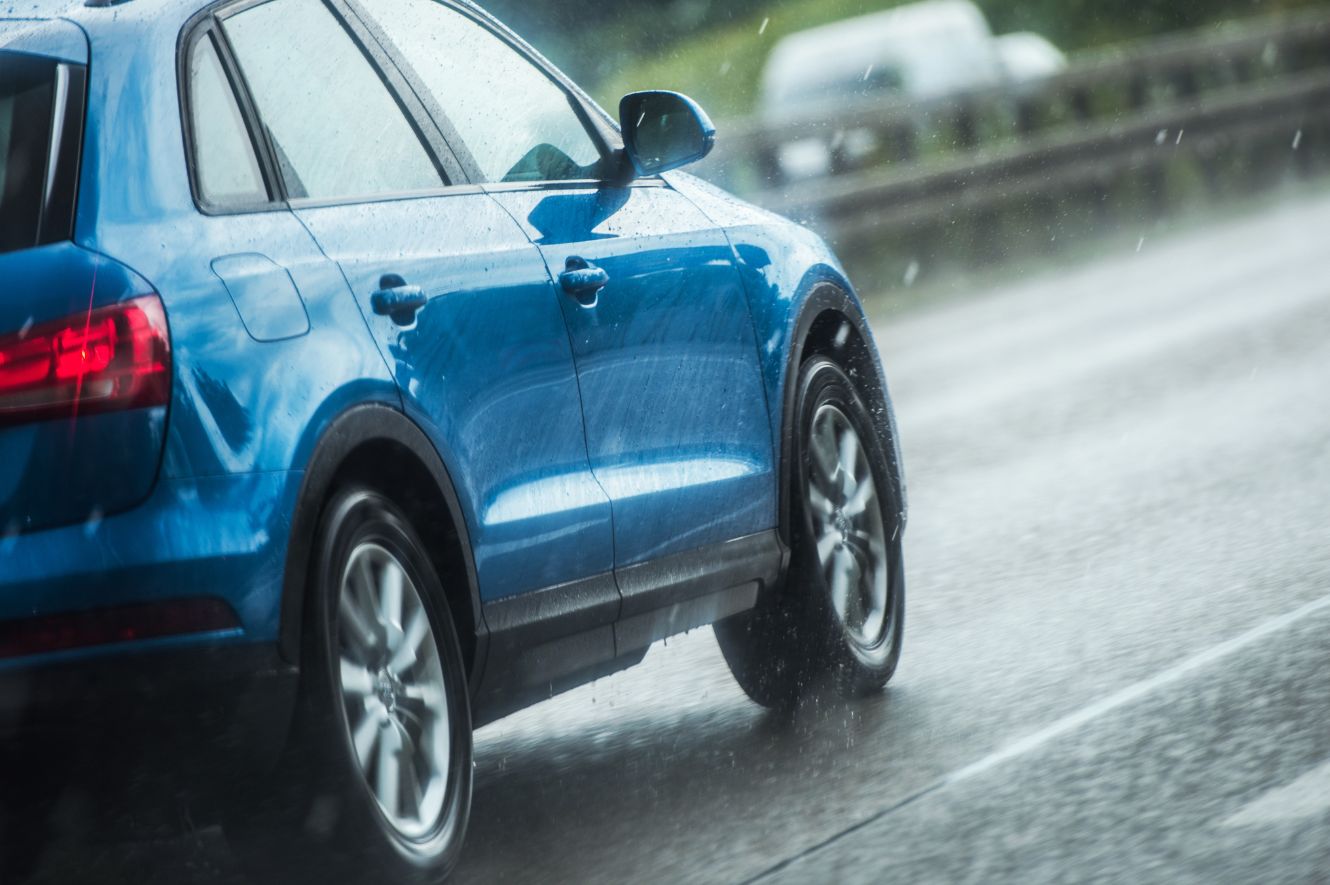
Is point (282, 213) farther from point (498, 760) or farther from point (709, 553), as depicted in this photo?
point (498, 760)

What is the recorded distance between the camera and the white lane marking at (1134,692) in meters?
5.68

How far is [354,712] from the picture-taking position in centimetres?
465

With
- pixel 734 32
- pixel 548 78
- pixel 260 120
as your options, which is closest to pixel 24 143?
pixel 260 120

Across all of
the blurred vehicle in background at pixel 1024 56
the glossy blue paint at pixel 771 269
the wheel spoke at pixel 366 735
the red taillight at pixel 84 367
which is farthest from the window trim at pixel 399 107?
the blurred vehicle in background at pixel 1024 56

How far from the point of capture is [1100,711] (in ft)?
19.8

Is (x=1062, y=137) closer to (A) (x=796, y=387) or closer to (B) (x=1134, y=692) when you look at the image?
(A) (x=796, y=387)

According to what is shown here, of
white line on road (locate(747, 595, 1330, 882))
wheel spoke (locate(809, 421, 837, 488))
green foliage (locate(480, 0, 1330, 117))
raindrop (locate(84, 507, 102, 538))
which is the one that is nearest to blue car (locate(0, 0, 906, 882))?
raindrop (locate(84, 507, 102, 538))

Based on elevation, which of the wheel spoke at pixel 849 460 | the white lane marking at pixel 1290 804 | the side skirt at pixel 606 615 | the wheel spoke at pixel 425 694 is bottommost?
the white lane marking at pixel 1290 804

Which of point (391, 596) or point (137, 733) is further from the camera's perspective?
point (391, 596)

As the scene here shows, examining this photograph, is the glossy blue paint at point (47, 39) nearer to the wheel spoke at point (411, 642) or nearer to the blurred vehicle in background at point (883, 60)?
the wheel spoke at point (411, 642)

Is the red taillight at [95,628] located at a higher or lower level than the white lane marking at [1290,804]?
higher

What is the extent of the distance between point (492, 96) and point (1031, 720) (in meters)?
1.96

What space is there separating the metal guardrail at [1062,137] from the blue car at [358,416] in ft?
37.2

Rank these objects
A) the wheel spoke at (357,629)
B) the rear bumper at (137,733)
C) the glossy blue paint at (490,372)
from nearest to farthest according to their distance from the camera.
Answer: the rear bumper at (137,733) < the wheel spoke at (357,629) < the glossy blue paint at (490,372)
